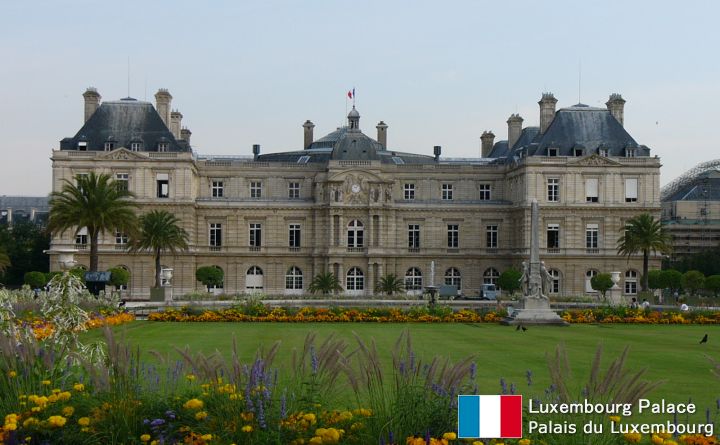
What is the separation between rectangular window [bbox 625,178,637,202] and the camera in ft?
255

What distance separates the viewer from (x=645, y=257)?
231 feet

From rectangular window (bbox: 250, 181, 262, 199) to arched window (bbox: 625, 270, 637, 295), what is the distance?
105ft

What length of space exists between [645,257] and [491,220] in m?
15.2

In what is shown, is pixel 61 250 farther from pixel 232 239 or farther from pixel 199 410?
pixel 199 410

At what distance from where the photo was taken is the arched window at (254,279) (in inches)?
3115

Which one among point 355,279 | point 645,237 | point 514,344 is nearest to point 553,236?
point 645,237

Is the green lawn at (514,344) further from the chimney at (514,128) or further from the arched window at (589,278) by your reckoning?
the chimney at (514,128)

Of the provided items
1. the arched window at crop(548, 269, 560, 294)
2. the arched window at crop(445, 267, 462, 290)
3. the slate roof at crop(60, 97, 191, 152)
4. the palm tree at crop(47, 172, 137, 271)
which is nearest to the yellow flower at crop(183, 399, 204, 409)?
the palm tree at crop(47, 172, 137, 271)

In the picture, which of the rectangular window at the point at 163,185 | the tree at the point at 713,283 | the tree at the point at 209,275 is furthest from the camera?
the rectangular window at the point at 163,185

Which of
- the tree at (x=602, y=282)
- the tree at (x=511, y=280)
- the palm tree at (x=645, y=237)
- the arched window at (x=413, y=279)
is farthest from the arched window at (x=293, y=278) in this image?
the palm tree at (x=645, y=237)

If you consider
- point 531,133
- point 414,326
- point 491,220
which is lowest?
point 414,326

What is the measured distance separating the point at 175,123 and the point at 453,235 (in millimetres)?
26881

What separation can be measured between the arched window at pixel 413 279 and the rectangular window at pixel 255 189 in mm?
14877

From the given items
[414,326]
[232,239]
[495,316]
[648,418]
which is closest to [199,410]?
[648,418]
